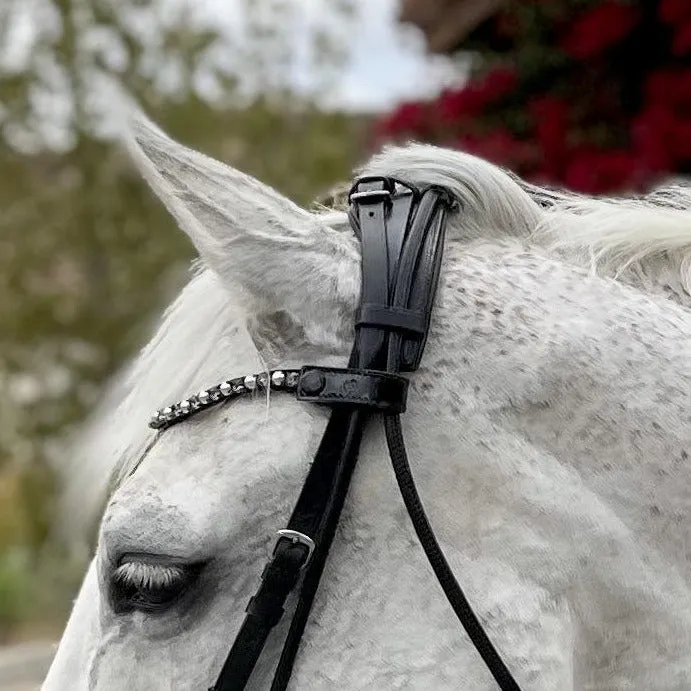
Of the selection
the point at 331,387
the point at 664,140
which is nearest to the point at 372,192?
the point at 331,387

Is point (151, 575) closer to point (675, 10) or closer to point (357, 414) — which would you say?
point (357, 414)

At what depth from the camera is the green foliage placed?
23.2 feet

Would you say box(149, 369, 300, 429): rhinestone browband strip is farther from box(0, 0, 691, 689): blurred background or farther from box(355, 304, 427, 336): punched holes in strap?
box(0, 0, 691, 689): blurred background

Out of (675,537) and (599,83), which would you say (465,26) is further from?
(675,537)

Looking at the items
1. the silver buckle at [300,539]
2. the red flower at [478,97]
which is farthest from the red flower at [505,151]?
the silver buckle at [300,539]

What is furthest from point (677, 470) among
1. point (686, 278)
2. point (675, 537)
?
point (686, 278)

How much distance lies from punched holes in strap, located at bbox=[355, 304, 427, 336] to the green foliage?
240 inches

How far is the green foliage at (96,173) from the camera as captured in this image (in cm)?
707

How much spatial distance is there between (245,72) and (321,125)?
2.44 ft

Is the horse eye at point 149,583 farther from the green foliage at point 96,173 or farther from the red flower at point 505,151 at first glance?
the green foliage at point 96,173

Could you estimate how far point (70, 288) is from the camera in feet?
24.7

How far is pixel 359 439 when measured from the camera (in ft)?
3.50

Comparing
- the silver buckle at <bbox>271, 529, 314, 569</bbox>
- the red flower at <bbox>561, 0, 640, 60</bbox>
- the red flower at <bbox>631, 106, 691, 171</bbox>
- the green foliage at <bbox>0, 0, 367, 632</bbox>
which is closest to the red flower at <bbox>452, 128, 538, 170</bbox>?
the red flower at <bbox>561, 0, 640, 60</bbox>

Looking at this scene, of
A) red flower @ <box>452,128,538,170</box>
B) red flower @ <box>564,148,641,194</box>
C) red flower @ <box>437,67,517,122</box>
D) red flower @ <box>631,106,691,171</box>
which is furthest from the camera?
red flower @ <box>437,67,517,122</box>
